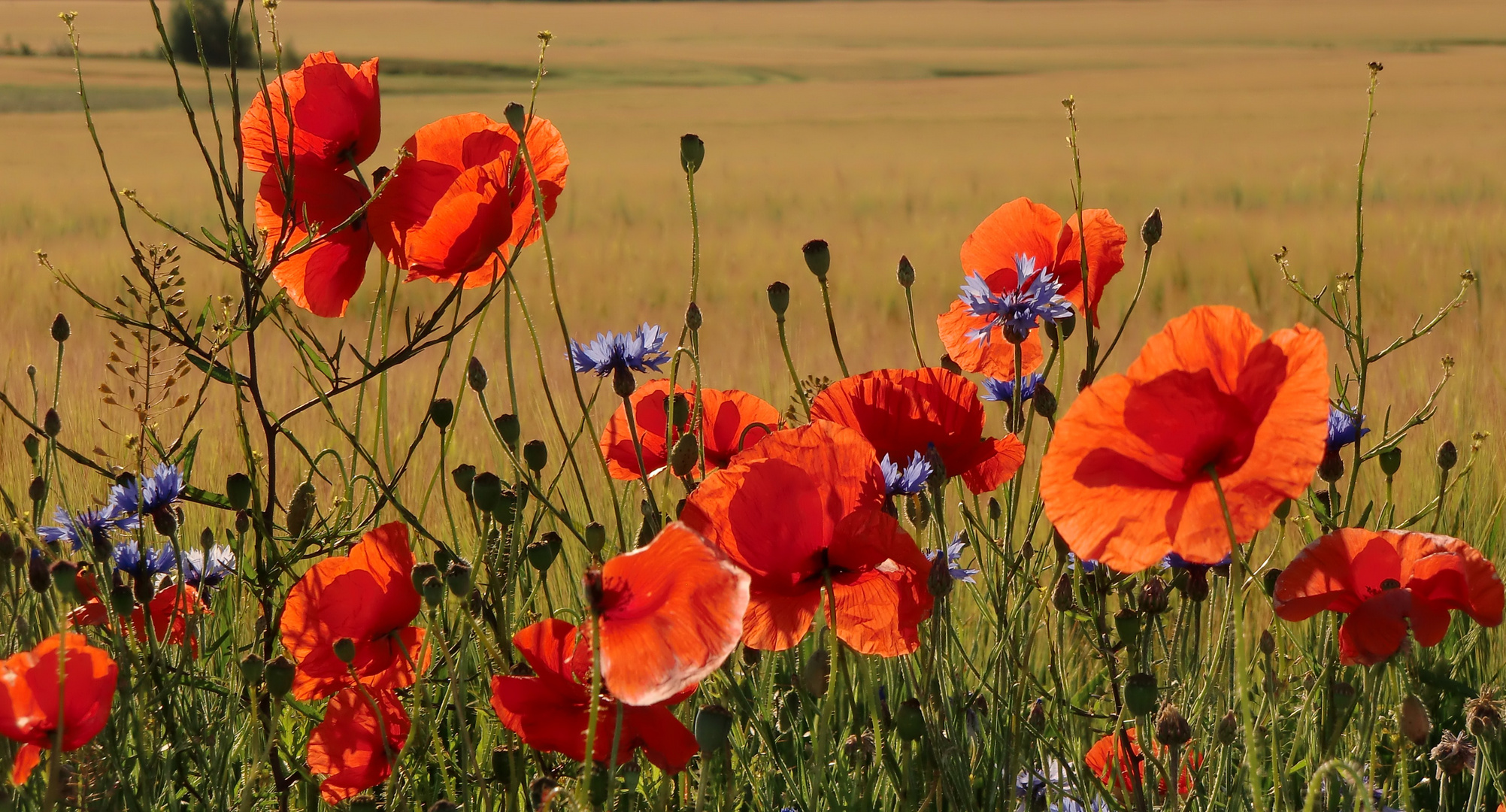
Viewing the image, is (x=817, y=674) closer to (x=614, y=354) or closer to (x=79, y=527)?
(x=614, y=354)

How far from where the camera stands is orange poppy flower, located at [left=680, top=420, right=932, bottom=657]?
0.73m

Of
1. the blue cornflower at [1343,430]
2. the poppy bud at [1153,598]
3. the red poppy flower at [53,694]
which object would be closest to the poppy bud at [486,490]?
the red poppy flower at [53,694]

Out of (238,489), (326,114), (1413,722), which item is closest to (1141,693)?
(1413,722)

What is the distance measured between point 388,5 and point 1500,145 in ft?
136

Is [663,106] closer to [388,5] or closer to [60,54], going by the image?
[60,54]

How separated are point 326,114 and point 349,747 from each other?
1.45 feet

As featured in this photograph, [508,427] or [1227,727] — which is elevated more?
[508,427]

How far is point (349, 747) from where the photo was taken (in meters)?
0.85

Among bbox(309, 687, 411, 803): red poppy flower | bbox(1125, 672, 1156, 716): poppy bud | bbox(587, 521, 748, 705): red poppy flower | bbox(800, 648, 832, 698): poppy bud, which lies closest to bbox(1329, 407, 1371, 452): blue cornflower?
bbox(1125, 672, 1156, 716): poppy bud

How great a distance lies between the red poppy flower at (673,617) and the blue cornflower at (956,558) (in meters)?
0.32

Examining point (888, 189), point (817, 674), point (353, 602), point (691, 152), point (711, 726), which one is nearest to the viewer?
point (711, 726)

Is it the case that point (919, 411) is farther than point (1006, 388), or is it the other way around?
point (1006, 388)

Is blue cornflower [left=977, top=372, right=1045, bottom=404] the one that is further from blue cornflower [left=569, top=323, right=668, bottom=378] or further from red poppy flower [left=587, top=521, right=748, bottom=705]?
red poppy flower [left=587, top=521, right=748, bottom=705]

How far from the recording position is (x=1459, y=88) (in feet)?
46.8
